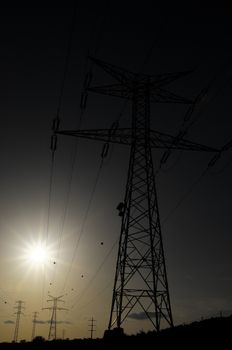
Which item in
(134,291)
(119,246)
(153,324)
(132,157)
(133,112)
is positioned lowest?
(153,324)

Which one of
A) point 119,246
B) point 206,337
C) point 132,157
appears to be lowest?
point 206,337

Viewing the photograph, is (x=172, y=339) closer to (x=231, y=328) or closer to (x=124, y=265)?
(x=231, y=328)

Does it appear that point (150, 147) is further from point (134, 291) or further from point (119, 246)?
point (134, 291)

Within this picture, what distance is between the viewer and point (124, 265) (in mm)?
25016

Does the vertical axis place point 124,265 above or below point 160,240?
below

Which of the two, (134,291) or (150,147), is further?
(150,147)

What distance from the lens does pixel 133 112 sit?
29484 mm

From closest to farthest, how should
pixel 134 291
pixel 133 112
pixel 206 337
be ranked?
pixel 206 337
pixel 134 291
pixel 133 112

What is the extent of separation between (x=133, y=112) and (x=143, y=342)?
16100 mm

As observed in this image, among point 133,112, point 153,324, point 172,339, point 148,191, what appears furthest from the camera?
point 133,112

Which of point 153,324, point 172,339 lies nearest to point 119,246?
point 153,324

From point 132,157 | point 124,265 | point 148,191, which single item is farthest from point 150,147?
point 124,265

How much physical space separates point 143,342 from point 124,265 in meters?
5.87

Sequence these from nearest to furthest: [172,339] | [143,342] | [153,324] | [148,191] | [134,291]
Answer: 1. [172,339]
2. [143,342]
3. [153,324]
4. [134,291]
5. [148,191]
